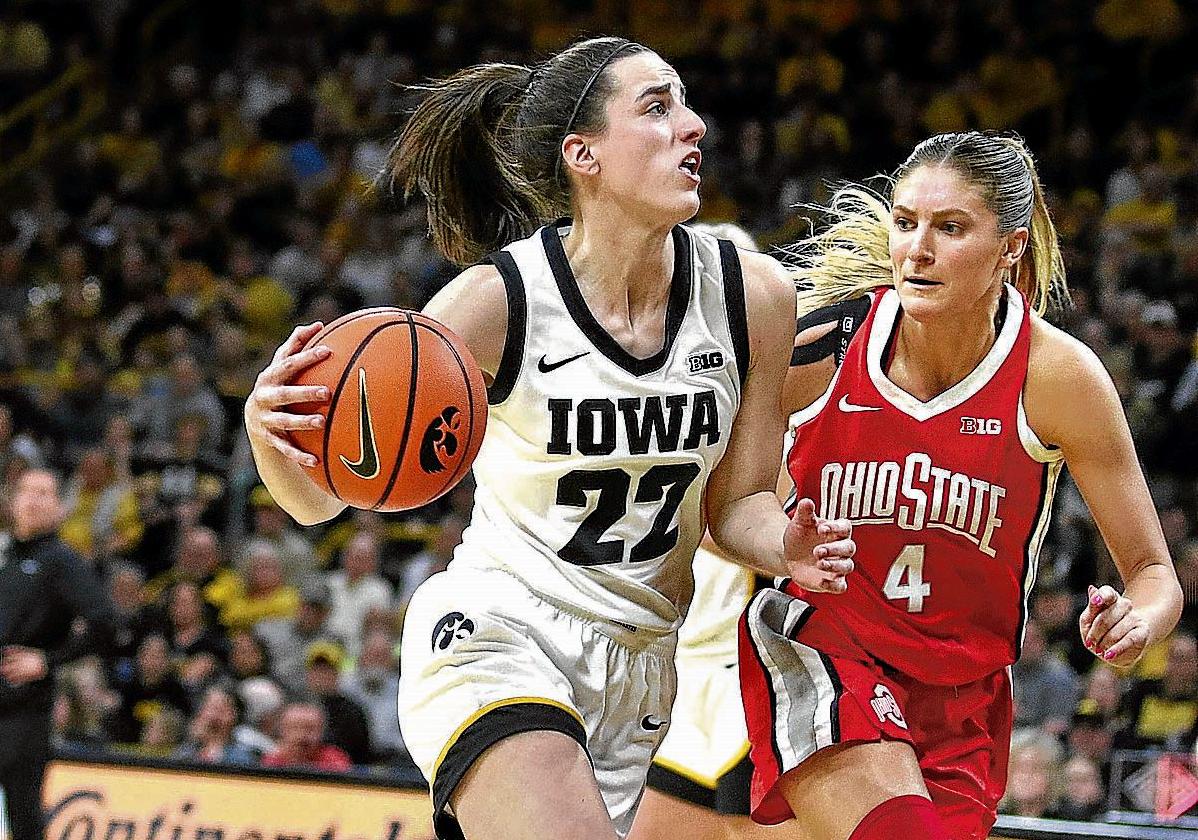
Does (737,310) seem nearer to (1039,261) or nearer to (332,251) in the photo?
(1039,261)

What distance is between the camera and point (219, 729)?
7230mm

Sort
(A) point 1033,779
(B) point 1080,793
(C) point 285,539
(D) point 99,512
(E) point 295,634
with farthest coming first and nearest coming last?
(D) point 99,512 → (C) point 285,539 → (E) point 295,634 → (A) point 1033,779 → (B) point 1080,793

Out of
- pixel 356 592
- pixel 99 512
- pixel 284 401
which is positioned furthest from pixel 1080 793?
pixel 99 512

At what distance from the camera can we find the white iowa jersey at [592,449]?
289cm

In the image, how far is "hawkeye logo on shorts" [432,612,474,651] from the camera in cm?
283

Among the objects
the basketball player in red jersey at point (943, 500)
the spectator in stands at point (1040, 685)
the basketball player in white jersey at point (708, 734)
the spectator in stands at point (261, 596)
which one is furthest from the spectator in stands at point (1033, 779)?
the spectator in stands at point (261, 596)

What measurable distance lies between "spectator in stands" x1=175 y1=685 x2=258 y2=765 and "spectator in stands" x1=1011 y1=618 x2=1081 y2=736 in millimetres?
3248

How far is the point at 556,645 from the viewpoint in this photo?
2.85 meters

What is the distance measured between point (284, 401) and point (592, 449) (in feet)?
1.85

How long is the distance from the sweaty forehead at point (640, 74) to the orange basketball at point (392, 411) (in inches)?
23.7

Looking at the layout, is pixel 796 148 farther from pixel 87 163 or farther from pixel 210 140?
pixel 87 163

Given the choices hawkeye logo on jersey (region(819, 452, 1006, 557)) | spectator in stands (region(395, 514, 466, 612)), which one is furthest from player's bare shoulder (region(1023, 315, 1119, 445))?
spectator in stands (region(395, 514, 466, 612))

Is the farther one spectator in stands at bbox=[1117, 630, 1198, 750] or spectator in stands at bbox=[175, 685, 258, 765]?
spectator in stands at bbox=[175, 685, 258, 765]

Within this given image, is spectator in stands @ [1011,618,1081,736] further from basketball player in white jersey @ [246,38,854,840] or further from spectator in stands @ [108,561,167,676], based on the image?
spectator in stands @ [108,561,167,676]
